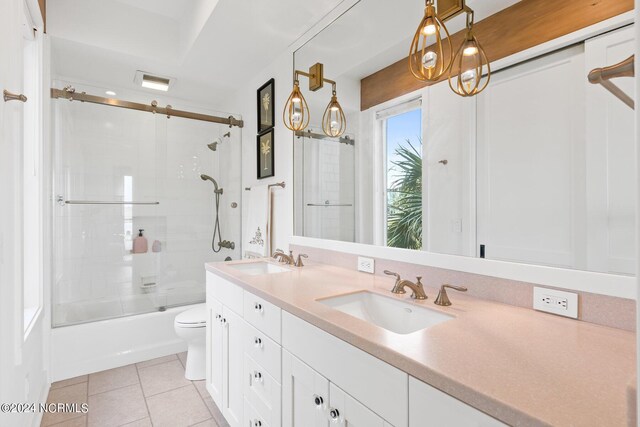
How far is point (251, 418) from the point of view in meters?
1.49

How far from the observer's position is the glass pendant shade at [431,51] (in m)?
1.30

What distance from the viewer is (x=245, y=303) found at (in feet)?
5.11

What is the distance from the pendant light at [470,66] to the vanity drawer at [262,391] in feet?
4.69

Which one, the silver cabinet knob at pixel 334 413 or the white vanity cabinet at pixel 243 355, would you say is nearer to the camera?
the silver cabinet knob at pixel 334 413

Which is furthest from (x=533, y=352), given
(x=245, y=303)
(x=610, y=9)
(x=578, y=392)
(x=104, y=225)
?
(x=104, y=225)

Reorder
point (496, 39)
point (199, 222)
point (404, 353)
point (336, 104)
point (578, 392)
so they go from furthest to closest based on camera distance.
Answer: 1. point (199, 222)
2. point (336, 104)
3. point (496, 39)
4. point (404, 353)
5. point (578, 392)

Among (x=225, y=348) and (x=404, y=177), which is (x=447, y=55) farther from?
(x=225, y=348)

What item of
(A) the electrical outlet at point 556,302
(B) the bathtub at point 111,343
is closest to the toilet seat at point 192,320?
(B) the bathtub at point 111,343

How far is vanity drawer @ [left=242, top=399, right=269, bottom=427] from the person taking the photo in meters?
1.40

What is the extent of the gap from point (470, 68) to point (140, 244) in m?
3.22

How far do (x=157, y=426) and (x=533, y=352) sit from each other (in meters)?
2.01

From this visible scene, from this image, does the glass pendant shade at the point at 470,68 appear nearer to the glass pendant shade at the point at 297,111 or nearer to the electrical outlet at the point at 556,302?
the electrical outlet at the point at 556,302

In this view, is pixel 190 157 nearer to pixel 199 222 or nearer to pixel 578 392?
pixel 199 222

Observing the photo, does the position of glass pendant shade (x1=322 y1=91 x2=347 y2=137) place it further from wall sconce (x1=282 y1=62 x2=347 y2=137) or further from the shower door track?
the shower door track
